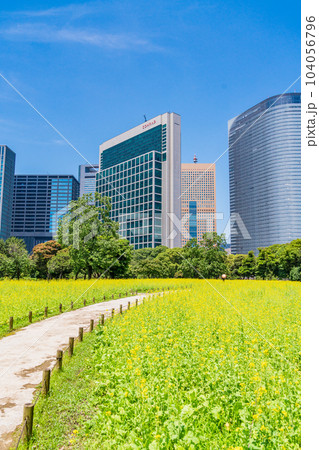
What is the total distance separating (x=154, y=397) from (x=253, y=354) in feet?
9.11

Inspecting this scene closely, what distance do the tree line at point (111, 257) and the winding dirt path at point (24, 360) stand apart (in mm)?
21614

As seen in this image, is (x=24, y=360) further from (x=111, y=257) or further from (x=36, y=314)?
(x=111, y=257)

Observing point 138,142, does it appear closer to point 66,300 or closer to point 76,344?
point 66,300

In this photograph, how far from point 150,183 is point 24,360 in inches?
3637

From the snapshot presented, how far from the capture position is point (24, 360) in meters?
7.14

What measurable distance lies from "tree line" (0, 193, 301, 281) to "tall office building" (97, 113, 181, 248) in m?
37.6

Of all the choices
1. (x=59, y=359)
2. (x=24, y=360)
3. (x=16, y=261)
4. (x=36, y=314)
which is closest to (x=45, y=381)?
(x=59, y=359)

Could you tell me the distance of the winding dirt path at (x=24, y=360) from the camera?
4.53m

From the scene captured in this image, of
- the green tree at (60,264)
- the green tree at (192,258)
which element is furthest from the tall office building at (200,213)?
the green tree at (60,264)

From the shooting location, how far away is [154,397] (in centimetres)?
416

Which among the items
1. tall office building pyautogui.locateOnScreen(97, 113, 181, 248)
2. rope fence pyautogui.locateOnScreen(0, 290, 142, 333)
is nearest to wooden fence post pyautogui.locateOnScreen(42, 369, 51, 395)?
rope fence pyautogui.locateOnScreen(0, 290, 142, 333)

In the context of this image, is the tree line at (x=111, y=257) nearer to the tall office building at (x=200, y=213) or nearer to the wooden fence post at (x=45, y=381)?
the tall office building at (x=200, y=213)

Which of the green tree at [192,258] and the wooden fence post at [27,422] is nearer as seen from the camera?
the wooden fence post at [27,422]
